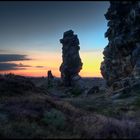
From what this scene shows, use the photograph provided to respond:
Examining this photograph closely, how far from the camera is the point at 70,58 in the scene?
93438 millimetres

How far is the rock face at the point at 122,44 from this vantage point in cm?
5578

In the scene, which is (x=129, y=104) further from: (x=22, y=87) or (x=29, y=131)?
(x=29, y=131)

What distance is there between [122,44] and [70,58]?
3554 cm

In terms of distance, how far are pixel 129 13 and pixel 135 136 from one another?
48.5 metres

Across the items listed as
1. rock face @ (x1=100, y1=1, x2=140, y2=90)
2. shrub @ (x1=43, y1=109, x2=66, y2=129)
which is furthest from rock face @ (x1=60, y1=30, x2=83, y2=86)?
shrub @ (x1=43, y1=109, x2=66, y2=129)

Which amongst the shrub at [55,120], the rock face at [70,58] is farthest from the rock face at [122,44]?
the shrub at [55,120]

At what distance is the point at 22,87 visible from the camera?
3638 centimetres

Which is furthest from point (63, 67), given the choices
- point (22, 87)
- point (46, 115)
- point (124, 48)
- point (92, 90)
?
point (46, 115)

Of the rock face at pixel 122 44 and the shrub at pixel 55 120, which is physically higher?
the rock face at pixel 122 44

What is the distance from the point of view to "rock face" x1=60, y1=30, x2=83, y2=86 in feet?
306

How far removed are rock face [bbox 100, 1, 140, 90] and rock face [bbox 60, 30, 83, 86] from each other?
23.8 metres

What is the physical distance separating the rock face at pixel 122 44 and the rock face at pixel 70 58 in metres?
23.8

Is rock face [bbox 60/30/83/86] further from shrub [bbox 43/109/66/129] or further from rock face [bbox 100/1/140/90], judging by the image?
shrub [bbox 43/109/66/129]

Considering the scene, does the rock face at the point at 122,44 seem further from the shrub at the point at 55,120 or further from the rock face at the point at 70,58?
the shrub at the point at 55,120
